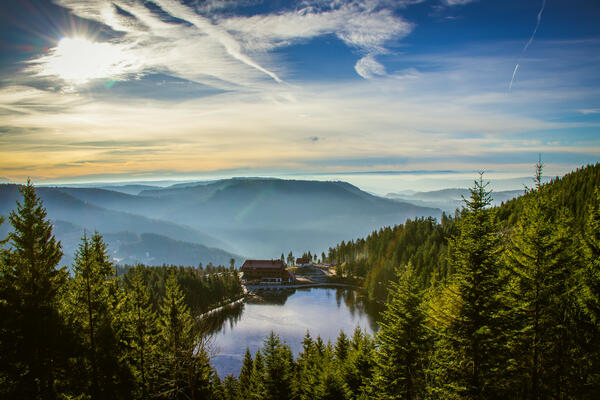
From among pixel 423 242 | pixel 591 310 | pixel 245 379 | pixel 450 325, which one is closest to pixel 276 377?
pixel 245 379

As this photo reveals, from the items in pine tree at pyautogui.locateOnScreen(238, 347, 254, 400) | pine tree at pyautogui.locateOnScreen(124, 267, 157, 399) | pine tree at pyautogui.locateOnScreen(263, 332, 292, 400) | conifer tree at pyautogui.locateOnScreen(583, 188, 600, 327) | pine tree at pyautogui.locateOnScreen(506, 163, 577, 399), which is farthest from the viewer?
pine tree at pyautogui.locateOnScreen(238, 347, 254, 400)

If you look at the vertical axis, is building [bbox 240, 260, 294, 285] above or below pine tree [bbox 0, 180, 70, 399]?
below

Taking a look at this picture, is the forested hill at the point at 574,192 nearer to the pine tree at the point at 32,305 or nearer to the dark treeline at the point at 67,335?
the dark treeline at the point at 67,335

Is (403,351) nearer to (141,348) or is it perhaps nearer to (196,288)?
(141,348)

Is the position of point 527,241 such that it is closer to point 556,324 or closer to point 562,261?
point 562,261

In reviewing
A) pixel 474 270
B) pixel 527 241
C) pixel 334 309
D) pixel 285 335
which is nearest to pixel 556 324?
pixel 527 241

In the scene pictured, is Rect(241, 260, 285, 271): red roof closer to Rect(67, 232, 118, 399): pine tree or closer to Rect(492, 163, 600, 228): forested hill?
Rect(492, 163, 600, 228): forested hill

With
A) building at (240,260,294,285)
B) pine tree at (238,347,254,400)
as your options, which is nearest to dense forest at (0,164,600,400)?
pine tree at (238,347,254,400)
